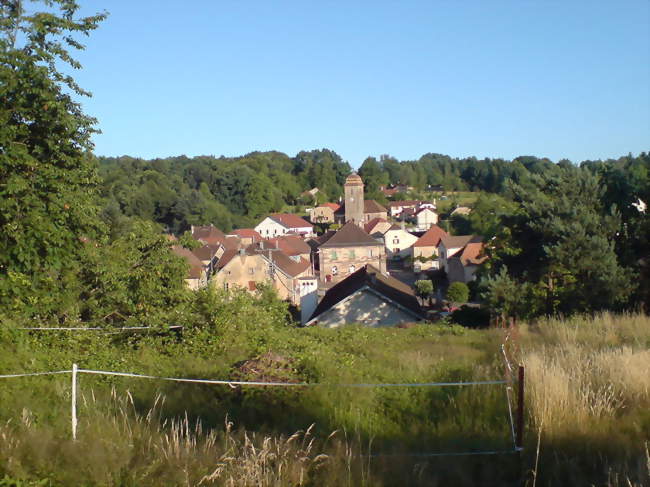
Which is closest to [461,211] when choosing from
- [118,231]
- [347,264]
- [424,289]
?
[347,264]

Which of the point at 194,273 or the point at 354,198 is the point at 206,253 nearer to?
the point at 194,273

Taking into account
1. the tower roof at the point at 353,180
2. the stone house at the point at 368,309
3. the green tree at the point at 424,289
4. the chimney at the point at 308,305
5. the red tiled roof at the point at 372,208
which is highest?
the tower roof at the point at 353,180

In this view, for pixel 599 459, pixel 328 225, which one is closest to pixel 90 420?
pixel 599 459

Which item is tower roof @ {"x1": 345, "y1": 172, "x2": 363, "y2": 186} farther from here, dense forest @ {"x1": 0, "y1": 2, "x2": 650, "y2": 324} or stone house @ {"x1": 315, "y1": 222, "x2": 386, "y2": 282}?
dense forest @ {"x1": 0, "y1": 2, "x2": 650, "y2": 324}

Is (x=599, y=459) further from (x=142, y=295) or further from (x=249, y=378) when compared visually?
(x=142, y=295)

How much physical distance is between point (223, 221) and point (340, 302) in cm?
6397

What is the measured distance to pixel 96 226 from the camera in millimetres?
9023

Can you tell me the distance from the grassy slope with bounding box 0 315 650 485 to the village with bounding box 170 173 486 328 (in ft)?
11.5

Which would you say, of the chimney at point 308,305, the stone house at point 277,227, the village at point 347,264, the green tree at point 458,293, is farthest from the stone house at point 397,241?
the chimney at point 308,305

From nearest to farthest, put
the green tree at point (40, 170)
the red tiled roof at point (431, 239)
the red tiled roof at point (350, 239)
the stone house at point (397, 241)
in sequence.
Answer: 1. the green tree at point (40, 170)
2. the red tiled roof at point (350, 239)
3. the red tiled roof at point (431, 239)
4. the stone house at point (397, 241)

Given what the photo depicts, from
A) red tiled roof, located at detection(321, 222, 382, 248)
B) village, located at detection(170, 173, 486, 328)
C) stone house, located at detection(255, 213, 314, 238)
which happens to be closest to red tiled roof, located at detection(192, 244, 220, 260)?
village, located at detection(170, 173, 486, 328)

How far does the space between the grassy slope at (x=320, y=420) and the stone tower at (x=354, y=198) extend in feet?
244

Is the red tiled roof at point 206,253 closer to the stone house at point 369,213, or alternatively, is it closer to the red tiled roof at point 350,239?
the red tiled roof at point 350,239

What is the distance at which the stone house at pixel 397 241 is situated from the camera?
72500 millimetres
